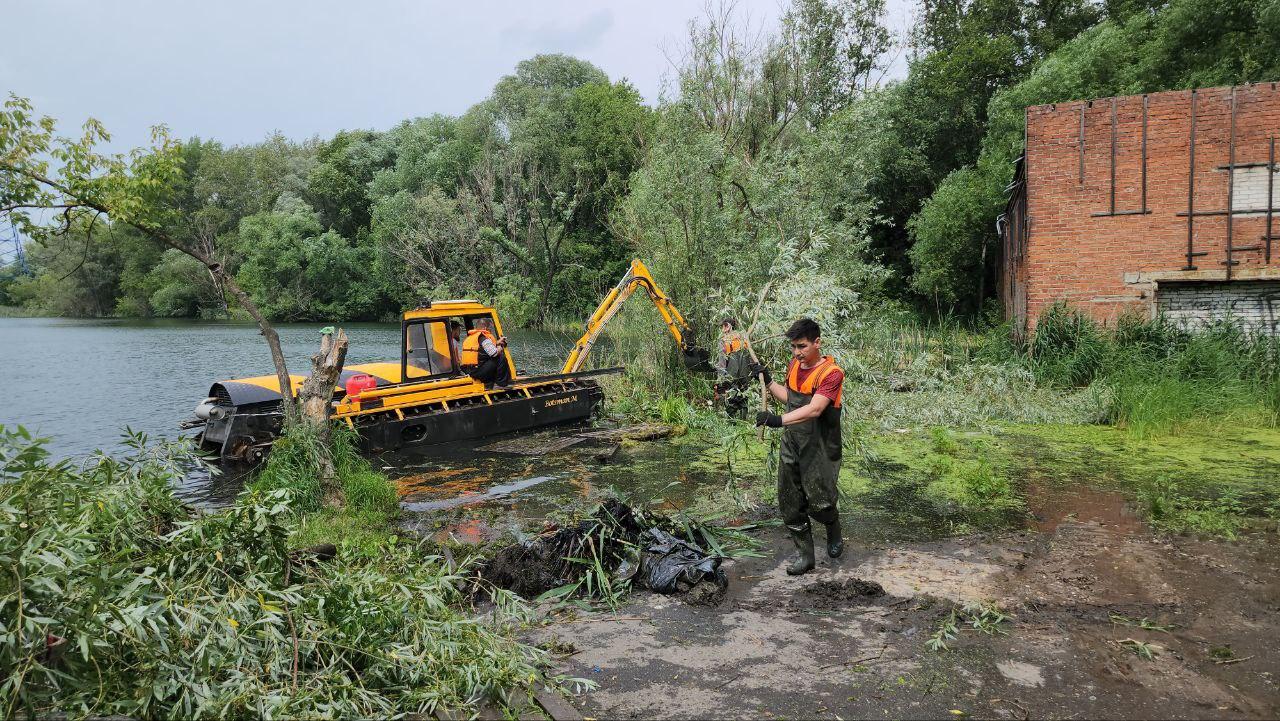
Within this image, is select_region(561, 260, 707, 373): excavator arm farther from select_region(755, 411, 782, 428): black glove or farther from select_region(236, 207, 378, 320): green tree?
select_region(236, 207, 378, 320): green tree

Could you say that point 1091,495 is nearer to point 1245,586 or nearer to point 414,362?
point 1245,586

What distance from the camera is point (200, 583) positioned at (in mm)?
3705

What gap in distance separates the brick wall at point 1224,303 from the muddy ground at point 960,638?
28.4 ft

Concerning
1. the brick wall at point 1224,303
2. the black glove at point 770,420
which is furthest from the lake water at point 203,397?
the brick wall at point 1224,303

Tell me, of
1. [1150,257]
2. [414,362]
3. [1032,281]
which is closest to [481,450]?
[414,362]

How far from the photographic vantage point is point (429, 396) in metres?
12.0

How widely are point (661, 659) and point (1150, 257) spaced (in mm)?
12963

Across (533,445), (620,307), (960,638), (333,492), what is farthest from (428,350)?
(960,638)

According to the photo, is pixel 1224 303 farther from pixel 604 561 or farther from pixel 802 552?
pixel 604 561

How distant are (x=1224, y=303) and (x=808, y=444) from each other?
11378mm

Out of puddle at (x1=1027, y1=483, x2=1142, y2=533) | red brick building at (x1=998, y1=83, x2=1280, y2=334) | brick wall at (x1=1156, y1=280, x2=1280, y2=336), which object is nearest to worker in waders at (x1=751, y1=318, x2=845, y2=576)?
puddle at (x1=1027, y1=483, x2=1142, y2=533)

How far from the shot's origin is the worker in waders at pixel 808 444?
582 cm

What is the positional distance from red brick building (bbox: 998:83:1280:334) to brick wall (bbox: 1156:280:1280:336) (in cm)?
2

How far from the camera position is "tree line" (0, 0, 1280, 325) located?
596 inches
